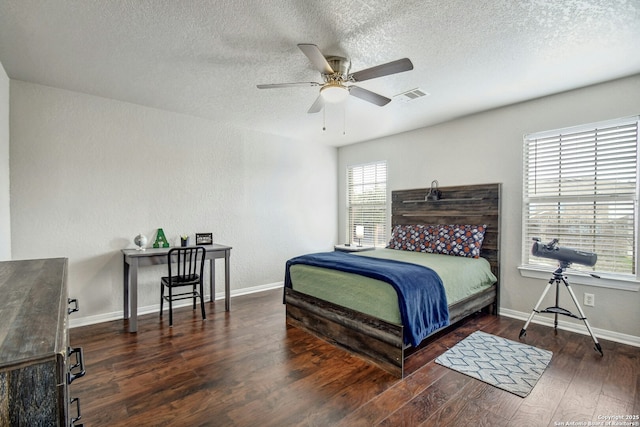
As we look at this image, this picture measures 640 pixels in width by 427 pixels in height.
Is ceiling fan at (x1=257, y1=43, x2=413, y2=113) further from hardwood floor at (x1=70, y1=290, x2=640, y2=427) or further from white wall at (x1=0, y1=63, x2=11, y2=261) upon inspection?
white wall at (x1=0, y1=63, x2=11, y2=261)

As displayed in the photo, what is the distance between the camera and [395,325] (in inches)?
94.2

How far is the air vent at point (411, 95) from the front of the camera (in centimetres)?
332

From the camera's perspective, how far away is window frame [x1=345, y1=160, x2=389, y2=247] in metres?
5.33

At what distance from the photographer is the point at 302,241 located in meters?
5.57

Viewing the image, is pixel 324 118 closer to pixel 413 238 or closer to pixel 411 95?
pixel 411 95

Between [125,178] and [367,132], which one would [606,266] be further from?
[125,178]

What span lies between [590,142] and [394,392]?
3230mm

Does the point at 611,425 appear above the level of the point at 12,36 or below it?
below

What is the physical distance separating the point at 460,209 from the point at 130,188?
425 centimetres

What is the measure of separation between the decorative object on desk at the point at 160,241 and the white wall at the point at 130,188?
0.10 m

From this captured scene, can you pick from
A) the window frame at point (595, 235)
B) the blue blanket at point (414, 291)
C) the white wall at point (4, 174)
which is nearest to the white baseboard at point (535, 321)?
the window frame at point (595, 235)

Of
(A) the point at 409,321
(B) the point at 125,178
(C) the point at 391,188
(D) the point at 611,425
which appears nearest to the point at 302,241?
(C) the point at 391,188

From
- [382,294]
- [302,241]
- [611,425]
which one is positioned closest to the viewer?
[611,425]

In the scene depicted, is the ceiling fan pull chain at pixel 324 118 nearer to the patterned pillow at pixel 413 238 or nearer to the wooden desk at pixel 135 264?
the patterned pillow at pixel 413 238
